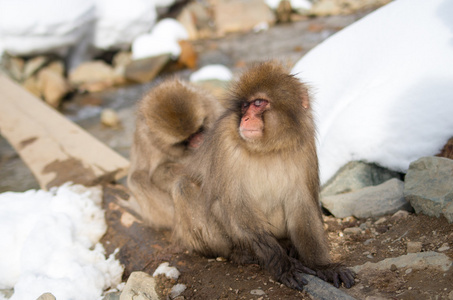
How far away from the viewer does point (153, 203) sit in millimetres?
3115

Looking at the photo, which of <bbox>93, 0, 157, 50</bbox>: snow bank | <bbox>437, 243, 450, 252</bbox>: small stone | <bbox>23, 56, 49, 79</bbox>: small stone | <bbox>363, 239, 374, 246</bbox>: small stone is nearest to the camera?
<bbox>437, 243, 450, 252</bbox>: small stone

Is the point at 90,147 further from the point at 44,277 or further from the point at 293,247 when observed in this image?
the point at 293,247

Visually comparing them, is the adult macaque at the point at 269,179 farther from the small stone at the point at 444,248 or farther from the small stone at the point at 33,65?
the small stone at the point at 33,65

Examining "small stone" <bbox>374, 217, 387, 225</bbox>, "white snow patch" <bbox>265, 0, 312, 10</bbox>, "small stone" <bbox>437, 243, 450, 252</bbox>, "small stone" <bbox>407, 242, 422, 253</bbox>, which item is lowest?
"small stone" <bbox>374, 217, 387, 225</bbox>

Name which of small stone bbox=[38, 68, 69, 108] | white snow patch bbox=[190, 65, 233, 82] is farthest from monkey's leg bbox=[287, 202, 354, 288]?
small stone bbox=[38, 68, 69, 108]

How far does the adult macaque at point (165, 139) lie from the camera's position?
2.95 metres

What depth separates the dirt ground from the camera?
186cm

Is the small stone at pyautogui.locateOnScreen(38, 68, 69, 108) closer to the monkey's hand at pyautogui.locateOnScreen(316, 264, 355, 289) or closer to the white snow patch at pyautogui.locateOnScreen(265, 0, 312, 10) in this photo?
the white snow patch at pyautogui.locateOnScreen(265, 0, 312, 10)

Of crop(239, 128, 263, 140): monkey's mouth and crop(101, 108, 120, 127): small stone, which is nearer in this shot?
crop(239, 128, 263, 140): monkey's mouth

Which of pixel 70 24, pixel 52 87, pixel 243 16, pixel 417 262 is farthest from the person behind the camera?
pixel 243 16

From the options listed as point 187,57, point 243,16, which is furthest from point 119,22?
point 243,16

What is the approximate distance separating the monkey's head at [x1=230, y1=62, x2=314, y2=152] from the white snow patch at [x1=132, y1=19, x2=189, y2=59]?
303 inches

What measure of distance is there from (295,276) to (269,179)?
488mm

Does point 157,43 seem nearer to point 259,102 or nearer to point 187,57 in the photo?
point 187,57
